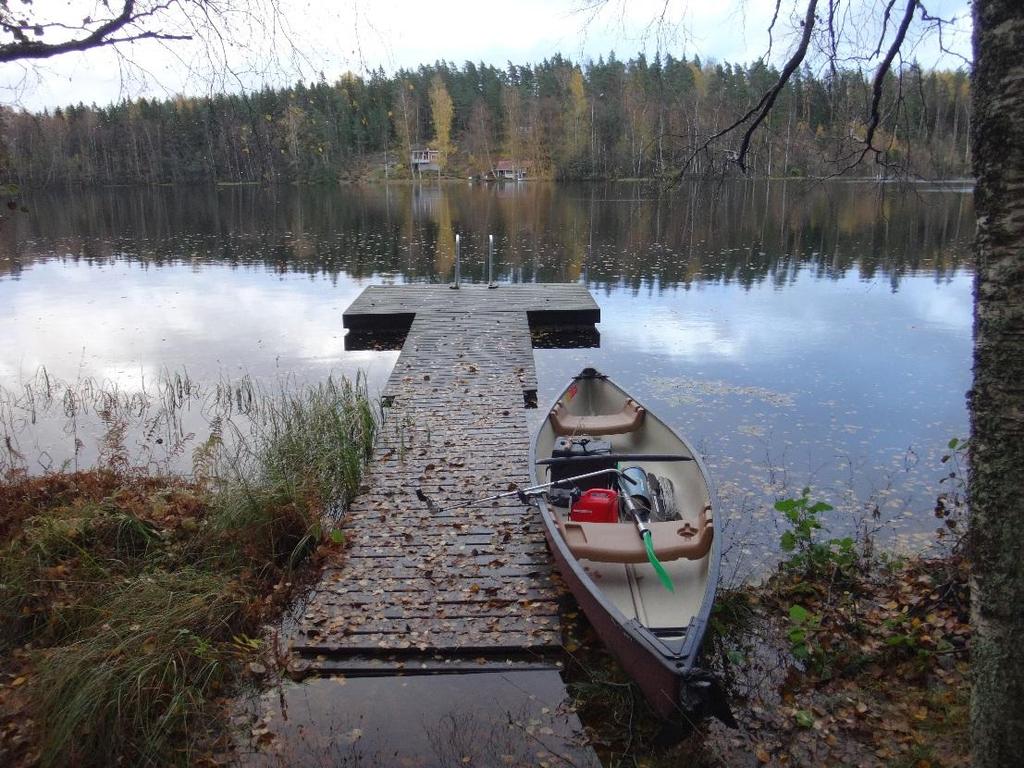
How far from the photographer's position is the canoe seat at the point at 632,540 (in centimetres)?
477

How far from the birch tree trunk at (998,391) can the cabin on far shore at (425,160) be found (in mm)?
85499

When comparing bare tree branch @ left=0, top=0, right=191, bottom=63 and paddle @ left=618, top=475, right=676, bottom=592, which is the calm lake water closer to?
paddle @ left=618, top=475, right=676, bottom=592

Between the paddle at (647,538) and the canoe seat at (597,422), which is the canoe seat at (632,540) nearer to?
the paddle at (647,538)

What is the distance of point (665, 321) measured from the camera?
Answer: 1519 cm

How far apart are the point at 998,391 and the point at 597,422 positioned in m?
5.39

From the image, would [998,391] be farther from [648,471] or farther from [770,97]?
[648,471]

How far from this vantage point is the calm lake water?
Answer: 7.87 m

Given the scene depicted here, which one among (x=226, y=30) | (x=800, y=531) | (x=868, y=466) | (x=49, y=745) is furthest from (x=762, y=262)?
(x=49, y=745)

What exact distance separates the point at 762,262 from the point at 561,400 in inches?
652

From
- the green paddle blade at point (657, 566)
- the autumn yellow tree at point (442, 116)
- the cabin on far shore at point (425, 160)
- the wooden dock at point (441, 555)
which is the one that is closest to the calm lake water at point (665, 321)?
the green paddle blade at point (657, 566)

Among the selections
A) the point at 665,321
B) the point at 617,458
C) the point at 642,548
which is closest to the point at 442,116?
the point at 665,321

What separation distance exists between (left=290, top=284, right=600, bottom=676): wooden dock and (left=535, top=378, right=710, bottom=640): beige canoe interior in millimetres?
429

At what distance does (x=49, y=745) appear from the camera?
11.6 ft

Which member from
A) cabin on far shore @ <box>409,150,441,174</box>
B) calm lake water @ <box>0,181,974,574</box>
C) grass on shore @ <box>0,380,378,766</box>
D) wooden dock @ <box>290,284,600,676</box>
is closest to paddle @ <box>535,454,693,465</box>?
wooden dock @ <box>290,284,600,676</box>
